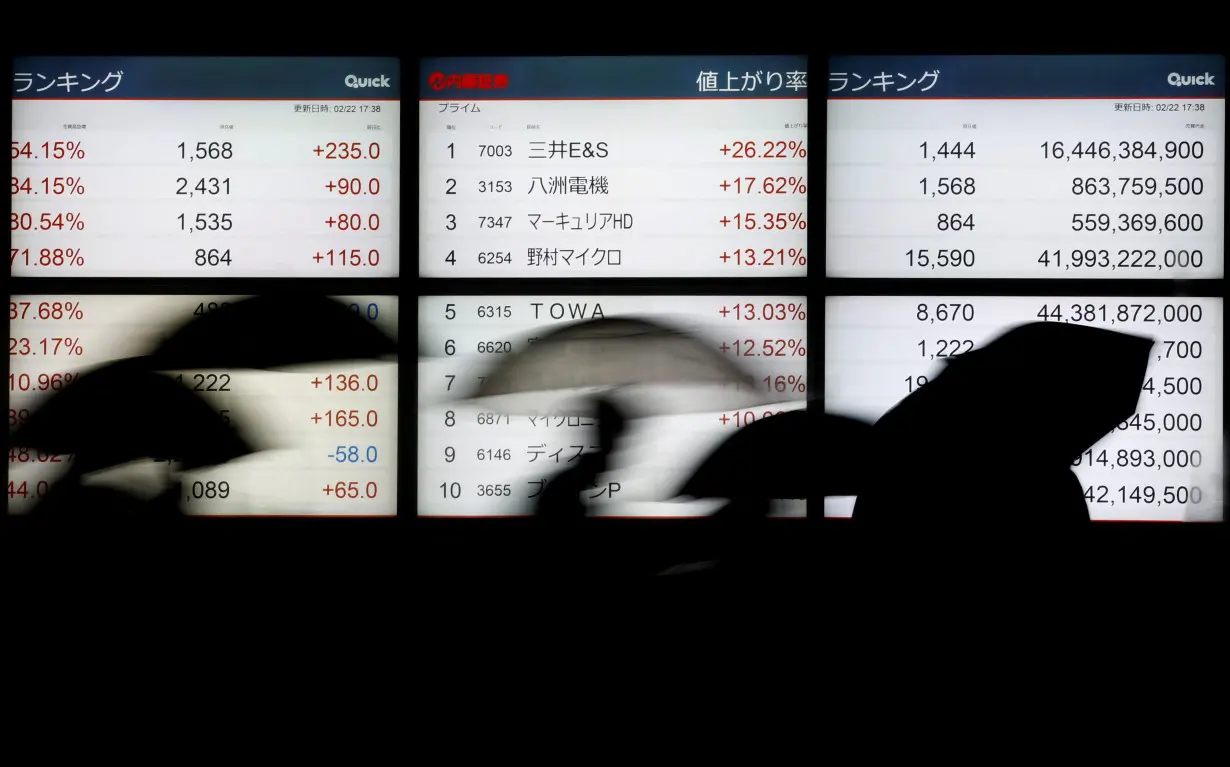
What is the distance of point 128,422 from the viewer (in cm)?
256

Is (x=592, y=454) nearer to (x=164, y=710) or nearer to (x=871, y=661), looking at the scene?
(x=871, y=661)

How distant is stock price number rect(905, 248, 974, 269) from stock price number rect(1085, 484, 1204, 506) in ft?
2.68

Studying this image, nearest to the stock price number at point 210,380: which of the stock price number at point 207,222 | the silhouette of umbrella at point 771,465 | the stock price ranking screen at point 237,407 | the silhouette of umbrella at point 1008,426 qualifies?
the stock price ranking screen at point 237,407

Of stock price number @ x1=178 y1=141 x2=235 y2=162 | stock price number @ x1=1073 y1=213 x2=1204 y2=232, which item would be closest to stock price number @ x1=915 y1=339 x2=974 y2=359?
stock price number @ x1=1073 y1=213 x2=1204 y2=232

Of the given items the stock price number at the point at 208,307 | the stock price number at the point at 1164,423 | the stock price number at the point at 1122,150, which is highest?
the stock price number at the point at 1122,150

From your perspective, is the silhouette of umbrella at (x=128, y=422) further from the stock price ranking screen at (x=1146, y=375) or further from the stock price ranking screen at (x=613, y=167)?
the stock price ranking screen at (x=1146, y=375)

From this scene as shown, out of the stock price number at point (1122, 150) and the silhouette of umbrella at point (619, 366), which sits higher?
the stock price number at point (1122, 150)

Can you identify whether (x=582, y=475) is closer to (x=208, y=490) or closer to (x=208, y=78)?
(x=208, y=490)

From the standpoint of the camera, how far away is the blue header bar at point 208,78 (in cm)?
255

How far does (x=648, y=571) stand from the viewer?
100 inches

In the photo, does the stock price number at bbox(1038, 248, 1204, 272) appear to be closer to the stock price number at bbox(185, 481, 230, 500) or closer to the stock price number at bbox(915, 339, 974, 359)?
the stock price number at bbox(915, 339, 974, 359)

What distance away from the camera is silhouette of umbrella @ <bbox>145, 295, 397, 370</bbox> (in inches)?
100

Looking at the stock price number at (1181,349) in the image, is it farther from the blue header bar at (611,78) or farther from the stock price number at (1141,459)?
the blue header bar at (611,78)

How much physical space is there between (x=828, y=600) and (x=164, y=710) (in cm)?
213
